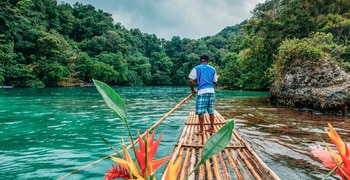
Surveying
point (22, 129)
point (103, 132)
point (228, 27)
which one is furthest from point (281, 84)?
point (228, 27)

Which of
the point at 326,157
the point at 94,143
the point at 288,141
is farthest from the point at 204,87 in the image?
the point at 326,157

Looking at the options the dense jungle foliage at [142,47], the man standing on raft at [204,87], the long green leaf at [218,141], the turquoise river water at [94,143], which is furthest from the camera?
the dense jungle foliage at [142,47]

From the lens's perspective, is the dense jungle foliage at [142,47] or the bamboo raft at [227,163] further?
the dense jungle foliage at [142,47]

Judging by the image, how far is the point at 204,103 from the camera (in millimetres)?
4305

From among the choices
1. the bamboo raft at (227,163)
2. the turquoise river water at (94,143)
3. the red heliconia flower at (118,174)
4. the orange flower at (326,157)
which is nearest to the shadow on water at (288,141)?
the turquoise river water at (94,143)

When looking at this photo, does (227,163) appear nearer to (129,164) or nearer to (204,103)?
(204,103)

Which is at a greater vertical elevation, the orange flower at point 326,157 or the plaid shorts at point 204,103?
the orange flower at point 326,157

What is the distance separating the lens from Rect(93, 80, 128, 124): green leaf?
61cm

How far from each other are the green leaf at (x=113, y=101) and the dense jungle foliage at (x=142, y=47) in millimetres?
10104

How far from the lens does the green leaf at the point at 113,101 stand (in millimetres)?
613

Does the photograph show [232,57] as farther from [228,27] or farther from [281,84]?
[228,27]

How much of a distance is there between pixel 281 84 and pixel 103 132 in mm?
7638

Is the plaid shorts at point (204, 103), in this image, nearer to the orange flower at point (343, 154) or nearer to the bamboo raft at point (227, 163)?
the bamboo raft at point (227, 163)

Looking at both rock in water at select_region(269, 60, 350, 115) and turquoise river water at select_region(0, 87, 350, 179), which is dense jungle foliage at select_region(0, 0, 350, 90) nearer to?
rock in water at select_region(269, 60, 350, 115)
